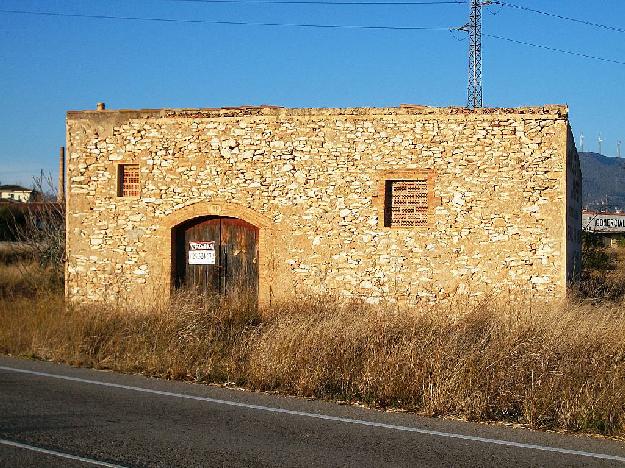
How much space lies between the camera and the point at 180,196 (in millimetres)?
18234

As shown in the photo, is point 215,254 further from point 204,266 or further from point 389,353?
point 389,353

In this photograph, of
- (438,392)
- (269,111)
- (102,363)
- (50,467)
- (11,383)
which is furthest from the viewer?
(269,111)

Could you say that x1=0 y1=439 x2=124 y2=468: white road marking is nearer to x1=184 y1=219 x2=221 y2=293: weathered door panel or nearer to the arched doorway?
the arched doorway

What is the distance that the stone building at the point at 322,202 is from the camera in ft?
53.7

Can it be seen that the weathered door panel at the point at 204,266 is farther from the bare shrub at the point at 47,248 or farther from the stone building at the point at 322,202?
the bare shrub at the point at 47,248

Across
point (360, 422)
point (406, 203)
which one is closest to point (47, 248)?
point (406, 203)

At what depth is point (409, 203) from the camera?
17031 mm

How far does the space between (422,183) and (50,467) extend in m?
11.9

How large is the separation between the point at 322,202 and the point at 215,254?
9.95ft

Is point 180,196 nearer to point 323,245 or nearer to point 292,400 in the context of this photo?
point 323,245

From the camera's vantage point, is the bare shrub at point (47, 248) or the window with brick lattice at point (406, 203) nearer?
the window with brick lattice at point (406, 203)

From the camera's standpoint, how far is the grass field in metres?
9.03

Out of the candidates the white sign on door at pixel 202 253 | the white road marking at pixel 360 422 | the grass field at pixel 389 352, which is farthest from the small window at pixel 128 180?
the white road marking at pixel 360 422

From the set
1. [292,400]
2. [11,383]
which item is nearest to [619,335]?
[292,400]
